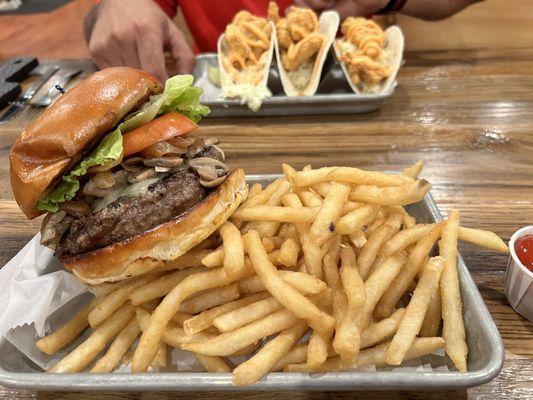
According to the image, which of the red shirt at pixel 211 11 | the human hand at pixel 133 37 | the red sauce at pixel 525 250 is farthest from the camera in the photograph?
the red shirt at pixel 211 11

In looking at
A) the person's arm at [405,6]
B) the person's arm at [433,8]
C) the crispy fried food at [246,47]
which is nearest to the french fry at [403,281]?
the crispy fried food at [246,47]

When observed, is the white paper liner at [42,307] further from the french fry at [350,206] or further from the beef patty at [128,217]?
the french fry at [350,206]

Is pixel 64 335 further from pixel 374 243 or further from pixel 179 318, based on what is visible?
pixel 374 243

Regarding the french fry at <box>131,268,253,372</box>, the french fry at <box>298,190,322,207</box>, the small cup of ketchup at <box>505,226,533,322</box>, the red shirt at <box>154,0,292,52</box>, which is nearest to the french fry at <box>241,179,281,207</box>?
the french fry at <box>298,190,322,207</box>

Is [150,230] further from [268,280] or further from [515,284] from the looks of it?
[515,284]

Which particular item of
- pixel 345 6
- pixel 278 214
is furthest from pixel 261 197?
pixel 345 6

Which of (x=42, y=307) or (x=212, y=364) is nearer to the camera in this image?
(x=212, y=364)
